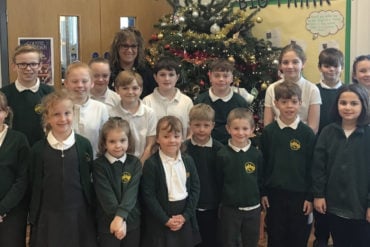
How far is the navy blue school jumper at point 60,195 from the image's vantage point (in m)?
2.35

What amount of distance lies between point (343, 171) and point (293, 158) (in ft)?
0.92

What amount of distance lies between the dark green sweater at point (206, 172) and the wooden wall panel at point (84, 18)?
7.55ft

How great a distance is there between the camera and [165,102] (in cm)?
295

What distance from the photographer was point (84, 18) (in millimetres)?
4582

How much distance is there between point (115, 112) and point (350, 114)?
1312mm

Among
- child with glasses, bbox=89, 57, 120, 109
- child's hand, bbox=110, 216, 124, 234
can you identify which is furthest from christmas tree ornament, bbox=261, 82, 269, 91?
child's hand, bbox=110, 216, 124, 234

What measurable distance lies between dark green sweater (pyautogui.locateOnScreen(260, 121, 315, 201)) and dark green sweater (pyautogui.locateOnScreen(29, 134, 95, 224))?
102 centimetres

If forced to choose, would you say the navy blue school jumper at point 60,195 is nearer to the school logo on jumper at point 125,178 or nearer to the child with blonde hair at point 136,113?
the school logo on jumper at point 125,178

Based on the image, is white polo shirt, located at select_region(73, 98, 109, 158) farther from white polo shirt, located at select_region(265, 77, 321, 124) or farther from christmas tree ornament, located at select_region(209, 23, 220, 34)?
christmas tree ornament, located at select_region(209, 23, 220, 34)

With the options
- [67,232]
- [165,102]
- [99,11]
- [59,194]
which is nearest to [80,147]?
[59,194]

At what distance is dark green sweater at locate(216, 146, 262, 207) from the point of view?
2578mm

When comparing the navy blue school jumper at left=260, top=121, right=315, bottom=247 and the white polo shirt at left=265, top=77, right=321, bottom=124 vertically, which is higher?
the white polo shirt at left=265, top=77, right=321, bottom=124

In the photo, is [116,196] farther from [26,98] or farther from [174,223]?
[26,98]

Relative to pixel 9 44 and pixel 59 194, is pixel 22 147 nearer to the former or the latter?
pixel 59 194
